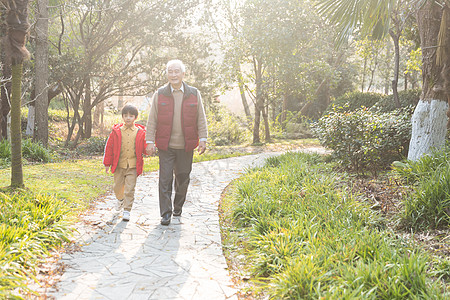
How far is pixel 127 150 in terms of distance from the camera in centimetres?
448

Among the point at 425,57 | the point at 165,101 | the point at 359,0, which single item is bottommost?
the point at 165,101

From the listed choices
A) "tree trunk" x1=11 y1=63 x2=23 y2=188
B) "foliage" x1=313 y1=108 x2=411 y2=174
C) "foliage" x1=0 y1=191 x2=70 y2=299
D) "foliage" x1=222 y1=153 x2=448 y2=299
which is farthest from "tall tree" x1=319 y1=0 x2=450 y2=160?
"foliage" x1=0 y1=191 x2=70 y2=299

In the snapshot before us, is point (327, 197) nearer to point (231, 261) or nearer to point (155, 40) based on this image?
point (231, 261)

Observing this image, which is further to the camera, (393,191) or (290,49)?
(290,49)

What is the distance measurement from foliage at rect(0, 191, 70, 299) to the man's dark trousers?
1121mm

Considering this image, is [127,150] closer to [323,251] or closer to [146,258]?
[146,258]

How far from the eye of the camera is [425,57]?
19.4 ft

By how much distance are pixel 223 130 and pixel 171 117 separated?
11845 millimetres

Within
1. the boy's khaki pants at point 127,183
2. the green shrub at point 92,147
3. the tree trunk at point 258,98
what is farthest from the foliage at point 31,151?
the tree trunk at point 258,98

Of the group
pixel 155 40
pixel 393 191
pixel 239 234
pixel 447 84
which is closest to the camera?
pixel 239 234

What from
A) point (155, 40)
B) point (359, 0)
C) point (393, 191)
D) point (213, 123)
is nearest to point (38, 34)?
point (155, 40)

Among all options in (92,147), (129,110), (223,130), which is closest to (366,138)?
(129,110)

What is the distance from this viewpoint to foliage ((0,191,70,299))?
8.85 ft

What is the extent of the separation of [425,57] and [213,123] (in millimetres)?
10865
